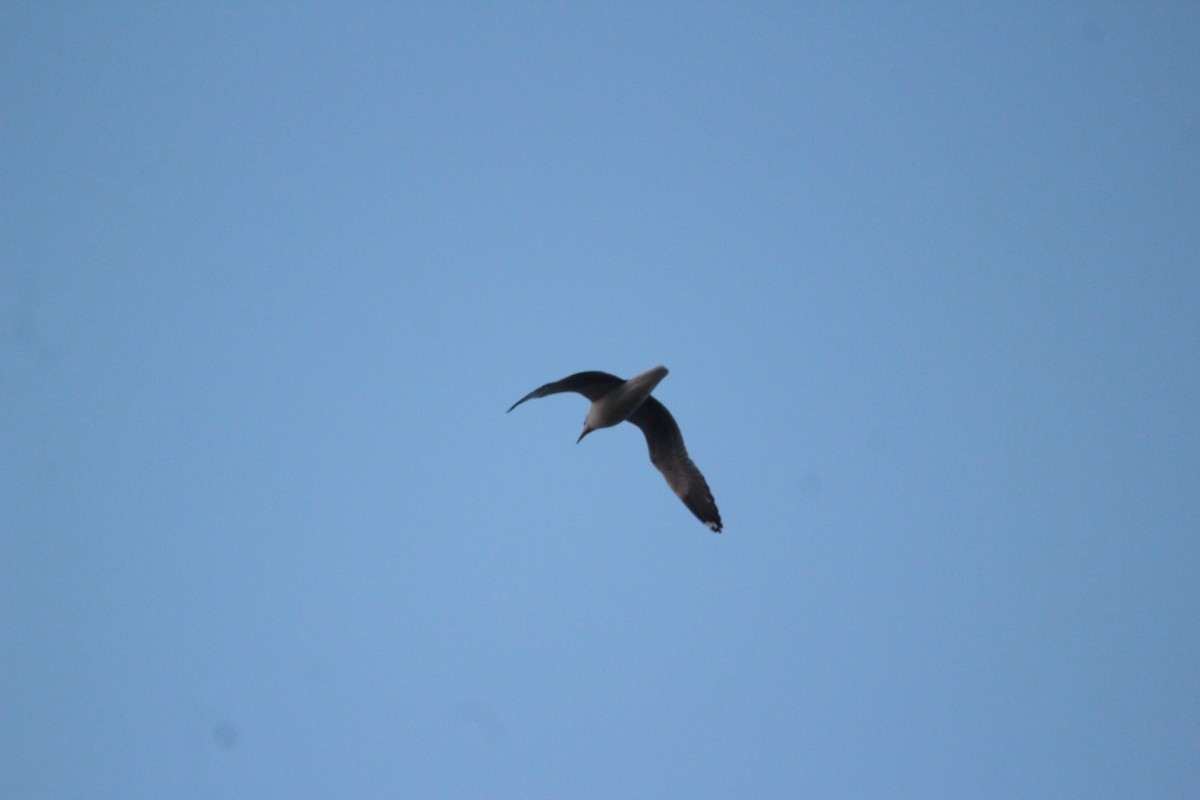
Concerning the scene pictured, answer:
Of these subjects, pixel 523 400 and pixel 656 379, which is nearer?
pixel 523 400

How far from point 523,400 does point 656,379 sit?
1.86 metres

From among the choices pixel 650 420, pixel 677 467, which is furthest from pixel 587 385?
pixel 677 467

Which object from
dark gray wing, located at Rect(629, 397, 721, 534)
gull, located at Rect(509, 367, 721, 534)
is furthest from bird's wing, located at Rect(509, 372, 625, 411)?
dark gray wing, located at Rect(629, 397, 721, 534)

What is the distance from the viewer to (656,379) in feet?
43.5

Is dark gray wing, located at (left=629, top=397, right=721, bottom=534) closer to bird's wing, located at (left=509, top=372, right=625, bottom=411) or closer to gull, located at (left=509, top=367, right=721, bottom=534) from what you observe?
gull, located at (left=509, top=367, right=721, bottom=534)

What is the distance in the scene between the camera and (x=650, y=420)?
15.1 m

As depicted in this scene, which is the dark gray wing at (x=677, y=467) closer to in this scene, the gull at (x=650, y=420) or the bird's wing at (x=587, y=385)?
the gull at (x=650, y=420)

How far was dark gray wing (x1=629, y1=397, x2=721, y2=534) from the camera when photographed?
15148 mm

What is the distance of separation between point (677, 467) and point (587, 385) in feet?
7.80

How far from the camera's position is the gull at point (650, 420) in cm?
1335

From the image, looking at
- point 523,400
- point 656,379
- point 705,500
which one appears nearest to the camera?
point 523,400

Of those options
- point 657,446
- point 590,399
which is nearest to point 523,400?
point 590,399

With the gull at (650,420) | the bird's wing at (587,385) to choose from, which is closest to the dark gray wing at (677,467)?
the gull at (650,420)

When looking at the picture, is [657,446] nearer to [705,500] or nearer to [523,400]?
[705,500]
